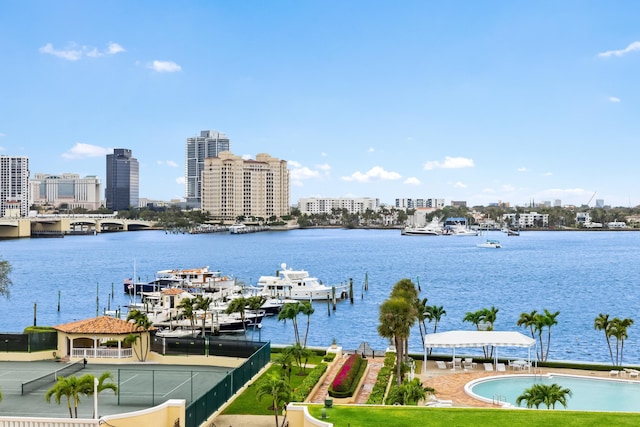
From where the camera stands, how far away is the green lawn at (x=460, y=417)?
19797 millimetres

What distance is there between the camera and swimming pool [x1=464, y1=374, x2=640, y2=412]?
30.9 meters

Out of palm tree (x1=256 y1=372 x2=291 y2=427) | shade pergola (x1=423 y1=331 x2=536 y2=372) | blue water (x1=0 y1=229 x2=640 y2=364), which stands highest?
palm tree (x1=256 y1=372 x2=291 y2=427)

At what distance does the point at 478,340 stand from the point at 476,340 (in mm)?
113

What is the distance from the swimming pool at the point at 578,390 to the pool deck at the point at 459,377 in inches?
22.2

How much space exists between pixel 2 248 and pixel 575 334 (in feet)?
561

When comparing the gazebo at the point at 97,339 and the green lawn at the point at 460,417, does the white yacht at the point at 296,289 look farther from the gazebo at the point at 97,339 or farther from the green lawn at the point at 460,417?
the green lawn at the point at 460,417

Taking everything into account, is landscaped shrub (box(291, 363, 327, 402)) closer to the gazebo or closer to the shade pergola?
the shade pergola

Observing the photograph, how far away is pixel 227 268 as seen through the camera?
129 meters

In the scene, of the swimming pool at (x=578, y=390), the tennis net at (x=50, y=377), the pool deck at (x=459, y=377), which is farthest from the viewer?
the pool deck at (x=459, y=377)

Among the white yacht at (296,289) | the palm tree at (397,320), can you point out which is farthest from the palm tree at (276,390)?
the white yacht at (296,289)

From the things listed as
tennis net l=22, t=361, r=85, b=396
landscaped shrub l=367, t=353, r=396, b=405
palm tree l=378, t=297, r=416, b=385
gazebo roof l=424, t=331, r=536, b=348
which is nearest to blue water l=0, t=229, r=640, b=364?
gazebo roof l=424, t=331, r=536, b=348

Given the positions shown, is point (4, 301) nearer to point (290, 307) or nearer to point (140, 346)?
point (290, 307)

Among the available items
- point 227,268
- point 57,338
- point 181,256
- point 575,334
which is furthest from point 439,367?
point 181,256

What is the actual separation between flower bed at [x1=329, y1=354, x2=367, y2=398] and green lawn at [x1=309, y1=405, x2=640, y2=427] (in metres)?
9.33
